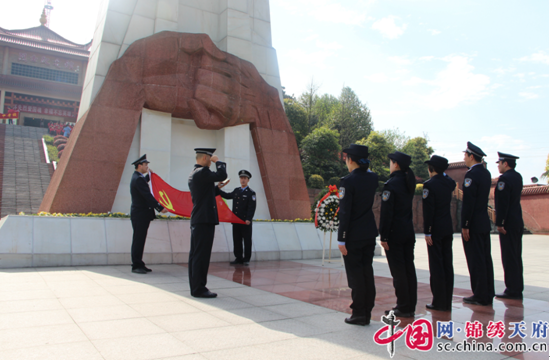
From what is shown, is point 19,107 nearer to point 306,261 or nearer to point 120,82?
point 120,82

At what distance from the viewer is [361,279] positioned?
3.65 meters

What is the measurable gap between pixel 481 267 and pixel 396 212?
1.47 metres

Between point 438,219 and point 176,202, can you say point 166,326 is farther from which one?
point 176,202

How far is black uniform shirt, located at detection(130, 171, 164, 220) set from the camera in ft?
20.6

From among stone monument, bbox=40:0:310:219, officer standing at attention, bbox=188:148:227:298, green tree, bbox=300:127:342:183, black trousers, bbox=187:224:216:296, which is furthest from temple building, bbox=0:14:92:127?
black trousers, bbox=187:224:216:296

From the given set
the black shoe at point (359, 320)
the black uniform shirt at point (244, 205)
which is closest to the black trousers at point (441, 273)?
the black shoe at point (359, 320)

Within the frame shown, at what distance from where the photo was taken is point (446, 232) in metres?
4.39

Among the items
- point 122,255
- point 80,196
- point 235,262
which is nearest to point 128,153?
point 80,196

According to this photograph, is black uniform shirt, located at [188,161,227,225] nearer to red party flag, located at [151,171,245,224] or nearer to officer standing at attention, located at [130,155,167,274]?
officer standing at attention, located at [130,155,167,274]

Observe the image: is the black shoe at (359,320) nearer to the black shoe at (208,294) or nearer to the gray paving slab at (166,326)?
the gray paving slab at (166,326)

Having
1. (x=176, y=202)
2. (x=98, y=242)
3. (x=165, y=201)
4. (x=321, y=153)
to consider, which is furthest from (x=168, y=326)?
(x=321, y=153)

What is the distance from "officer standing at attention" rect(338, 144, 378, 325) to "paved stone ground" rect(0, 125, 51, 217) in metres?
11.4

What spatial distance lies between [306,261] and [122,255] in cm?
372

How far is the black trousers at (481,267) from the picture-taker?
178 inches
